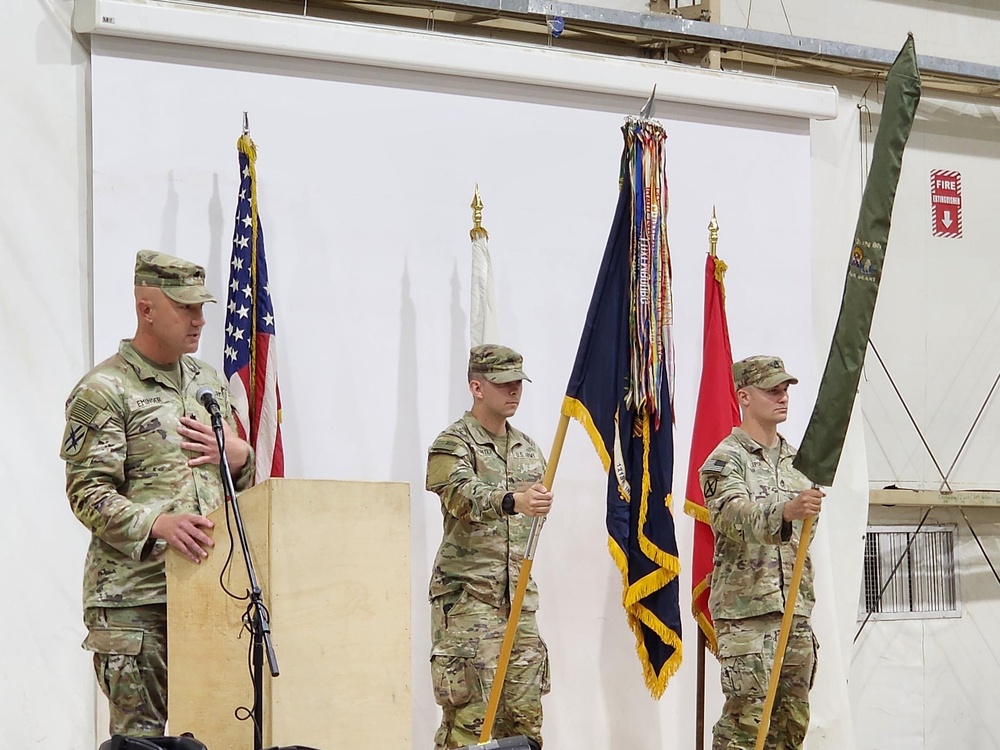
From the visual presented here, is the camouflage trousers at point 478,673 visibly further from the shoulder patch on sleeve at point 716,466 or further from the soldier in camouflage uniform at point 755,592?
the shoulder patch on sleeve at point 716,466

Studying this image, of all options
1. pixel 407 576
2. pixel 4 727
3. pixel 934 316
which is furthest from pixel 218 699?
Answer: pixel 934 316

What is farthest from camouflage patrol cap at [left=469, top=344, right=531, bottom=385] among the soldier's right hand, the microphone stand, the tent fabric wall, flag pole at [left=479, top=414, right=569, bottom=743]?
the microphone stand

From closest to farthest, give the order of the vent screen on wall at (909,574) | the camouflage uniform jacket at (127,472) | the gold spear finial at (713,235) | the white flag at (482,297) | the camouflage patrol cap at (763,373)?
the camouflage uniform jacket at (127,472) < the camouflage patrol cap at (763,373) < the white flag at (482,297) < the gold spear finial at (713,235) < the vent screen on wall at (909,574)

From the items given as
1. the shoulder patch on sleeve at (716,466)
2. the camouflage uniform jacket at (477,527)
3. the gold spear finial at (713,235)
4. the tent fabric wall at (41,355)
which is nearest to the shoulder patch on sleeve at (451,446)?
Result: the camouflage uniform jacket at (477,527)

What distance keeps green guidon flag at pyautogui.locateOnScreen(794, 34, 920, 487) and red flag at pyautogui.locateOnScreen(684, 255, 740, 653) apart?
44.2 inches

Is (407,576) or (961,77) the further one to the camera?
(961,77)

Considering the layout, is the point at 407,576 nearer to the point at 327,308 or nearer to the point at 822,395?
the point at 822,395

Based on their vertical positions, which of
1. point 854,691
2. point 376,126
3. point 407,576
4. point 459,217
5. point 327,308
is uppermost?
point 376,126

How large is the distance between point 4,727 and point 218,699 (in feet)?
6.39

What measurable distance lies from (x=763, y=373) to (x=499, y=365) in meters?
0.91

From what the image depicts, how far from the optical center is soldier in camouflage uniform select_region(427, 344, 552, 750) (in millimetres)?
4266

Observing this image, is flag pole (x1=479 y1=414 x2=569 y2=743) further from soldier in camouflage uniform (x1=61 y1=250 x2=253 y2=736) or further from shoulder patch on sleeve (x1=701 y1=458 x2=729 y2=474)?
soldier in camouflage uniform (x1=61 y1=250 x2=253 y2=736)

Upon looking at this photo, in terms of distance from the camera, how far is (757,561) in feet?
14.7

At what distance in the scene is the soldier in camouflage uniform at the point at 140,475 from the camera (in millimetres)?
3119
